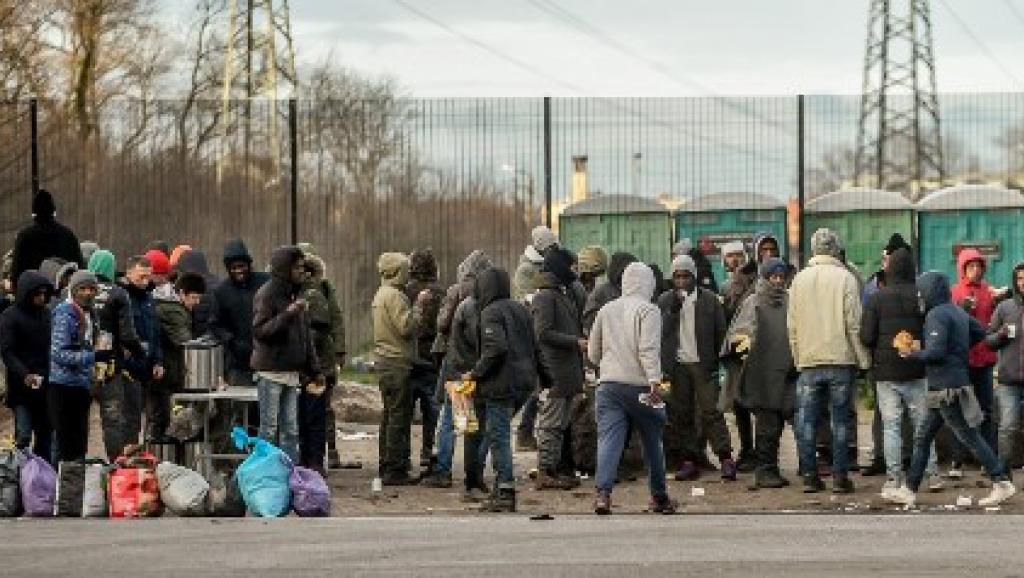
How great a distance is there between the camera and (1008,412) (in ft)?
74.9

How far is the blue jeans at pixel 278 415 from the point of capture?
21609 mm

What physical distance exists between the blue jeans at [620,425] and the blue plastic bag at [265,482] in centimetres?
221

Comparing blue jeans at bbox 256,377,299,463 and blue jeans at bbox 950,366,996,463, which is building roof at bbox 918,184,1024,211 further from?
blue jeans at bbox 256,377,299,463

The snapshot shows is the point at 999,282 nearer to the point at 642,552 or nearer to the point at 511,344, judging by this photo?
the point at 511,344

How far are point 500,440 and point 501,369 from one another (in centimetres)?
51

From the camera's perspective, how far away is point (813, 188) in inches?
1240

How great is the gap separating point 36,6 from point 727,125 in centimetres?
1833

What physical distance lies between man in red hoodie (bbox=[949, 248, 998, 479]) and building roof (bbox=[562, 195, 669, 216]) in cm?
786

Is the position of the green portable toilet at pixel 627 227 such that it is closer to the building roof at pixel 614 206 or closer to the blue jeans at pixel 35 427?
the building roof at pixel 614 206

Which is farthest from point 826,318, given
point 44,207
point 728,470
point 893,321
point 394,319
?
point 44,207

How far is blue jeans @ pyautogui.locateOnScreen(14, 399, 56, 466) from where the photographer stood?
22.0 m

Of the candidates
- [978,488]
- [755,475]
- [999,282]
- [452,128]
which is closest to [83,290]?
[755,475]

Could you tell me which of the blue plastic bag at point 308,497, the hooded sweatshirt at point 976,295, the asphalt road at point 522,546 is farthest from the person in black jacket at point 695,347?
the blue plastic bag at point 308,497

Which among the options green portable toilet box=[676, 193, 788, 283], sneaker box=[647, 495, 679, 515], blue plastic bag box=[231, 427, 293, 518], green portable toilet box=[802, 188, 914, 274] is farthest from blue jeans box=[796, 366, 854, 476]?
green portable toilet box=[802, 188, 914, 274]
